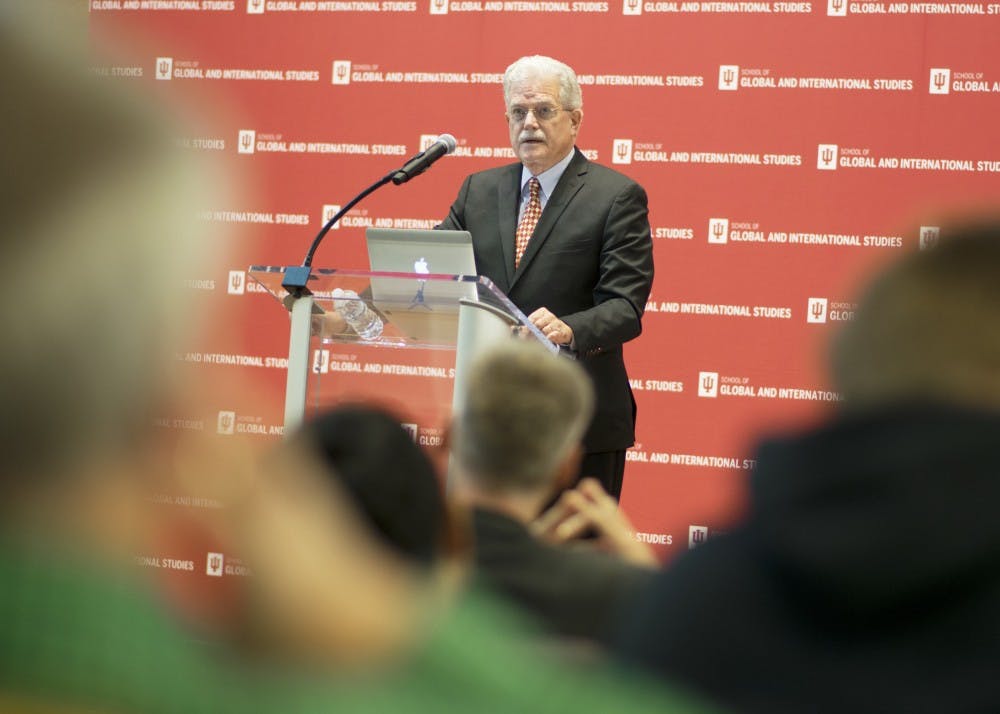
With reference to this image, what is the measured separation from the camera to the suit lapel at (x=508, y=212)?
3719 mm

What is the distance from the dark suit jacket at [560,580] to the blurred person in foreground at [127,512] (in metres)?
0.93

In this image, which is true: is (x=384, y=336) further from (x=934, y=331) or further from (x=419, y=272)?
(x=934, y=331)

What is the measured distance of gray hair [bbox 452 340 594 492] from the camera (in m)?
1.62

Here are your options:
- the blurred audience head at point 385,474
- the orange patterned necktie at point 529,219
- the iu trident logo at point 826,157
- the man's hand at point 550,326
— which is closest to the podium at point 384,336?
the man's hand at point 550,326

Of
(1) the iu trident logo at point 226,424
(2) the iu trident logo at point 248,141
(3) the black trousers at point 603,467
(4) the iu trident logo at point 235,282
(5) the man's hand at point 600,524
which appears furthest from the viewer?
(2) the iu trident logo at point 248,141

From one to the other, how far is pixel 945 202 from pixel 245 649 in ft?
17.4

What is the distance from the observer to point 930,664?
79 cm

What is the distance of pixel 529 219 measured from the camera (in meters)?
3.81

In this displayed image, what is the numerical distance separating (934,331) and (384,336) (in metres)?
2.23

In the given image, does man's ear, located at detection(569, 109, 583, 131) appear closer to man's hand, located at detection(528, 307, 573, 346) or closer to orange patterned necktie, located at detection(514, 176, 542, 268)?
orange patterned necktie, located at detection(514, 176, 542, 268)

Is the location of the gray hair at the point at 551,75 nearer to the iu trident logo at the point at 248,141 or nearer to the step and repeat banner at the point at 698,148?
the step and repeat banner at the point at 698,148

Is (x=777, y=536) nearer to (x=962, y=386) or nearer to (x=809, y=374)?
(x=962, y=386)

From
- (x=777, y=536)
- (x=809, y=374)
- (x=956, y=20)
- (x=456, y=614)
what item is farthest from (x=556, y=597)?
(x=956, y=20)

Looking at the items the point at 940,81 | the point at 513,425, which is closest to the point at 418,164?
the point at 513,425
